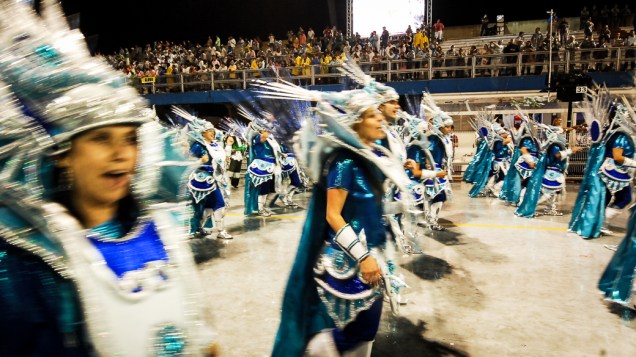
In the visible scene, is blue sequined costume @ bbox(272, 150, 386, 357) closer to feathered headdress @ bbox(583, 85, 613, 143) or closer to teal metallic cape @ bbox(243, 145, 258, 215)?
Answer: feathered headdress @ bbox(583, 85, 613, 143)

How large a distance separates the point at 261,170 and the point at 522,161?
4791 millimetres

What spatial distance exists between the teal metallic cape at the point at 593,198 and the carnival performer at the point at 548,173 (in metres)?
1.11

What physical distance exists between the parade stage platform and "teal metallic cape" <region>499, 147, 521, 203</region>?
4.79ft

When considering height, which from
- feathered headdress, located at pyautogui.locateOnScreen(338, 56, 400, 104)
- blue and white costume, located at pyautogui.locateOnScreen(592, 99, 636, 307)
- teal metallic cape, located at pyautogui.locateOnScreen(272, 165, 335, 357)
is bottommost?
blue and white costume, located at pyautogui.locateOnScreen(592, 99, 636, 307)

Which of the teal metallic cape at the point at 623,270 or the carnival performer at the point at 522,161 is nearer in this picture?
the teal metallic cape at the point at 623,270

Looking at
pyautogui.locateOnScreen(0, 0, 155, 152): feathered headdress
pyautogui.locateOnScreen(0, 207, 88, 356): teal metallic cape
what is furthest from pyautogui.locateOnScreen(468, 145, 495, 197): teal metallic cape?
pyautogui.locateOnScreen(0, 207, 88, 356): teal metallic cape

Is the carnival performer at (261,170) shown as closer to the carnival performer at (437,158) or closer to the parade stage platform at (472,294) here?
the parade stage platform at (472,294)

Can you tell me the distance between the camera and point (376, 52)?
17.1 meters

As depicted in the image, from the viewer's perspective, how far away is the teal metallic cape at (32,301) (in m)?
1.12

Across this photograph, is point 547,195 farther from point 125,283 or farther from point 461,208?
point 125,283

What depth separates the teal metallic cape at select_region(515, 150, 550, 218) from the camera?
7.53 metres

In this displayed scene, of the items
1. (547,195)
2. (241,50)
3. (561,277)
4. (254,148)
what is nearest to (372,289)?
(561,277)

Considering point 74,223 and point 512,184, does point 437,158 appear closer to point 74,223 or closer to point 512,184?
point 512,184

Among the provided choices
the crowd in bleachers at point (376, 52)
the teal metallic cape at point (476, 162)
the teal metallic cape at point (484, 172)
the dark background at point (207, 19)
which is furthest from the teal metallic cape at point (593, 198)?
the dark background at point (207, 19)
